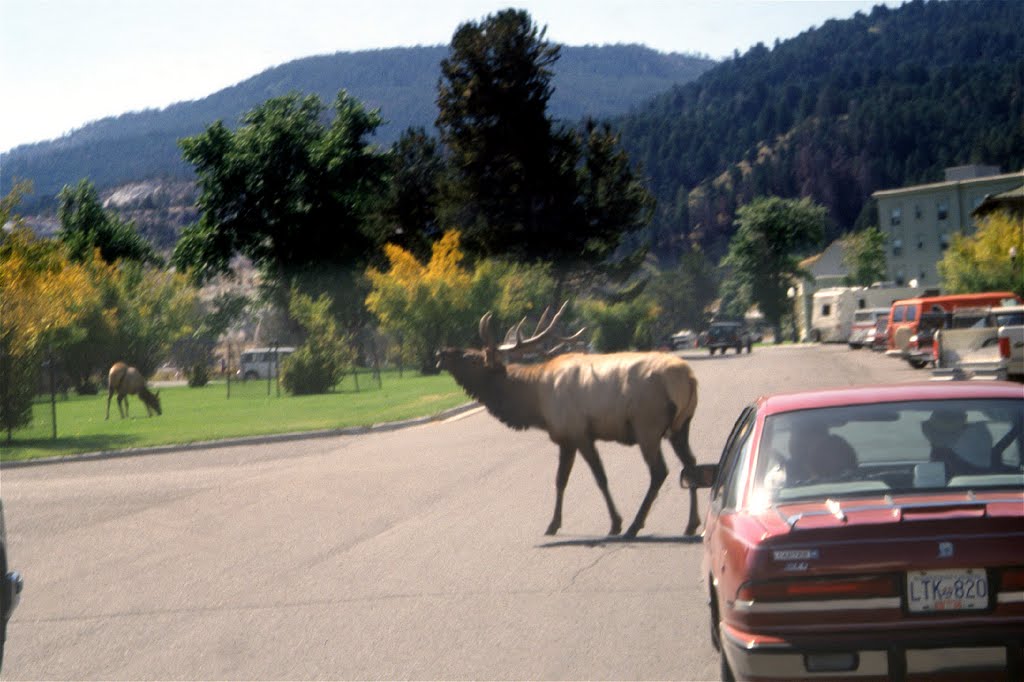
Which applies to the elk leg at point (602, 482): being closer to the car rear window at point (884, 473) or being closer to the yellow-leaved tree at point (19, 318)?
the car rear window at point (884, 473)

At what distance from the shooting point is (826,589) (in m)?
5.55

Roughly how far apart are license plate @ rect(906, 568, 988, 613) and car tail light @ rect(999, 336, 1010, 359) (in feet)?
88.8

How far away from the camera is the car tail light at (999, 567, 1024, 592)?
5418 millimetres

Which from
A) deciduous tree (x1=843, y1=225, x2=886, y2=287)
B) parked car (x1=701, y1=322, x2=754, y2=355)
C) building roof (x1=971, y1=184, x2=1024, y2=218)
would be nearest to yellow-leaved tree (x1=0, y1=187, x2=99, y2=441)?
parked car (x1=701, y1=322, x2=754, y2=355)

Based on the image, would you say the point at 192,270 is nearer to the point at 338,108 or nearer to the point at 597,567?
the point at 338,108

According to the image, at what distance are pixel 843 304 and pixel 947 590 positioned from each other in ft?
260

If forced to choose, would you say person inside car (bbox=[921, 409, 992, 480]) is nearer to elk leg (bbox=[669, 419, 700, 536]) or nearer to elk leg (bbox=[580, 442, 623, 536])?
elk leg (bbox=[669, 419, 700, 536])

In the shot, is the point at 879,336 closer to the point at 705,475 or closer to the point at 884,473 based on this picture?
the point at 705,475

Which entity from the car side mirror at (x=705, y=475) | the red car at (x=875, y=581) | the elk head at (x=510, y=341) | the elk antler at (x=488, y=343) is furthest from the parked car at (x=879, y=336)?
the red car at (x=875, y=581)

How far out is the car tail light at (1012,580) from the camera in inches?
213

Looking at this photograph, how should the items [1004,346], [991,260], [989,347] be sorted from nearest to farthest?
[1004,346] → [989,347] → [991,260]

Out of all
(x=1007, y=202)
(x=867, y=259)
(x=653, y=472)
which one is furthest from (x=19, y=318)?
(x=867, y=259)

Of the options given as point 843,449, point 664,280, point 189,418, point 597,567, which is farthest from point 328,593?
point 664,280

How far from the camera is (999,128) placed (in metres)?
182
